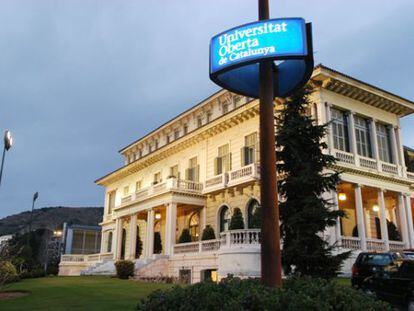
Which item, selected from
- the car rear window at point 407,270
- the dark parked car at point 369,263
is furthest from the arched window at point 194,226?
the car rear window at point 407,270

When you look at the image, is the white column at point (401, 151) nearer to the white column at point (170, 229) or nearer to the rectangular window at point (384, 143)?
the rectangular window at point (384, 143)

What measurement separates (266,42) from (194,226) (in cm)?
2630

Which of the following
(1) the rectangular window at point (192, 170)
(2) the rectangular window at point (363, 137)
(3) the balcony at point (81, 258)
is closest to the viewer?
(2) the rectangular window at point (363, 137)

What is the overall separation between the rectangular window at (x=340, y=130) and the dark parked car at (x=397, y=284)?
567 inches

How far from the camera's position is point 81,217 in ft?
420

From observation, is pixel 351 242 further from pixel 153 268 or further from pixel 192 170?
pixel 192 170

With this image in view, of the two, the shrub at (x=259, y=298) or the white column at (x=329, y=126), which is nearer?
the shrub at (x=259, y=298)

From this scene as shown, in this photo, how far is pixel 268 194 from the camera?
10547mm

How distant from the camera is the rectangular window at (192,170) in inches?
1420

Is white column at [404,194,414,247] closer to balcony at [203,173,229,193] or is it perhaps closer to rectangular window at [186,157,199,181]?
balcony at [203,173,229,193]

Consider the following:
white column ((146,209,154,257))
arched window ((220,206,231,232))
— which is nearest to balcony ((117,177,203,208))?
white column ((146,209,154,257))

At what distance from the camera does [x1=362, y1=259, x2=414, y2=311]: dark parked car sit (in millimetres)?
12576

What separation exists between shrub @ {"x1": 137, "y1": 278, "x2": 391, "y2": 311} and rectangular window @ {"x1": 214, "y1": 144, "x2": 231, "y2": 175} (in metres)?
24.3

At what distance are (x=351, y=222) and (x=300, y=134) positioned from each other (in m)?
15.9
